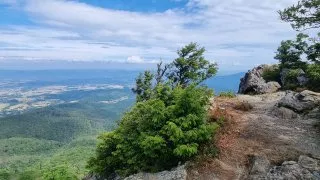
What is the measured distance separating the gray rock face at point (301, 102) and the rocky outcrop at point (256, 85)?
45.5ft

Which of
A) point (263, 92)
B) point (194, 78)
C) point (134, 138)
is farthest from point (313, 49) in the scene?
point (134, 138)

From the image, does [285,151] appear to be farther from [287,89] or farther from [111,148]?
[287,89]

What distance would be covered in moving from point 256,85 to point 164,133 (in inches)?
1050

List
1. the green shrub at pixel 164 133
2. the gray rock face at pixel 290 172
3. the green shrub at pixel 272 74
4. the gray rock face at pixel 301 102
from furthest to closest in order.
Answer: the green shrub at pixel 272 74
the gray rock face at pixel 301 102
the green shrub at pixel 164 133
the gray rock face at pixel 290 172

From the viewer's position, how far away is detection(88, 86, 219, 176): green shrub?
20.0 m

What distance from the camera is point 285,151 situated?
20.2 meters

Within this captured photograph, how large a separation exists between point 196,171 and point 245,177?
2440 mm

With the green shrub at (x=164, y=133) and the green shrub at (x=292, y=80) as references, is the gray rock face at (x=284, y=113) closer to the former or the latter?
the green shrub at (x=164, y=133)

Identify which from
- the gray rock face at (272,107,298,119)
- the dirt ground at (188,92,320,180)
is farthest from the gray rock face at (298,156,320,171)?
the gray rock face at (272,107,298,119)

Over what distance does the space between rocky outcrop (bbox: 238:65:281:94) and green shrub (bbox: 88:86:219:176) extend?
70.6 feet

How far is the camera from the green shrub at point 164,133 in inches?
788

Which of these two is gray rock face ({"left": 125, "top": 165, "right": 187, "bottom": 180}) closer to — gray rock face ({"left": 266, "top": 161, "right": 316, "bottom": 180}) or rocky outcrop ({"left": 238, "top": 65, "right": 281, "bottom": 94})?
gray rock face ({"left": 266, "top": 161, "right": 316, "bottom": 180})

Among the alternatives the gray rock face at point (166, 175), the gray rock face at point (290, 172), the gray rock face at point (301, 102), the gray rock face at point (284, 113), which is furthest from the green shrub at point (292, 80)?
the gray rock face at point (166, 175)

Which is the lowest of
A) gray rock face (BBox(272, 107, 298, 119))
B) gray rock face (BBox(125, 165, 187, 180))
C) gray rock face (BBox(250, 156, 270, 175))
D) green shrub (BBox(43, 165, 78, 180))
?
green shrub (BBox(43, 165, 78, 180))
